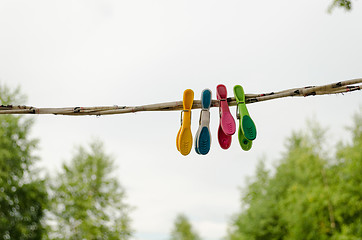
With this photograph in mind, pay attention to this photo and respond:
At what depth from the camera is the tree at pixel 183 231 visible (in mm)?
31081

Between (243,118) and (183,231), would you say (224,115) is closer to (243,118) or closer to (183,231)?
(243,118)

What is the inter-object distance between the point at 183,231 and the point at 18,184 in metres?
19.0

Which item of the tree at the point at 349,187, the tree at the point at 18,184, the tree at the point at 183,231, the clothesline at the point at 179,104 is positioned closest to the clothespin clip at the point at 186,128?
the clothesline at the point at 179,104

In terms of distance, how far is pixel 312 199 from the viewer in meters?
13.4

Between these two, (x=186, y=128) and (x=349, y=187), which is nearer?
(x=186, y=128)

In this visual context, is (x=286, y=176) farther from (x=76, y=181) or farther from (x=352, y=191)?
(x=76, y=181)

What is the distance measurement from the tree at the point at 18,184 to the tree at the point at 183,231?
57.6ft

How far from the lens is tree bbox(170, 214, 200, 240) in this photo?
31.1 meters

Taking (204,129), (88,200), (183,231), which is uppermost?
(204,129)

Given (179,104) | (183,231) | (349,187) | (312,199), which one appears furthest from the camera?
(183,231)

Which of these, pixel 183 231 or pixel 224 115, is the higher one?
pixel 224 115

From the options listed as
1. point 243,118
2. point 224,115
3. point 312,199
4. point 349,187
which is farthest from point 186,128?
point 312,199

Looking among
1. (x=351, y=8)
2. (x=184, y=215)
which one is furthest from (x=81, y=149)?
(x=184, y=215)

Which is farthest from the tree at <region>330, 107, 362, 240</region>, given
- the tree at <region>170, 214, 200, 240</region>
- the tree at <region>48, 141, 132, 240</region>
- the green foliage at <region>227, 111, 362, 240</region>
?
the tree at <region>170, 214, 200, 240</region>
